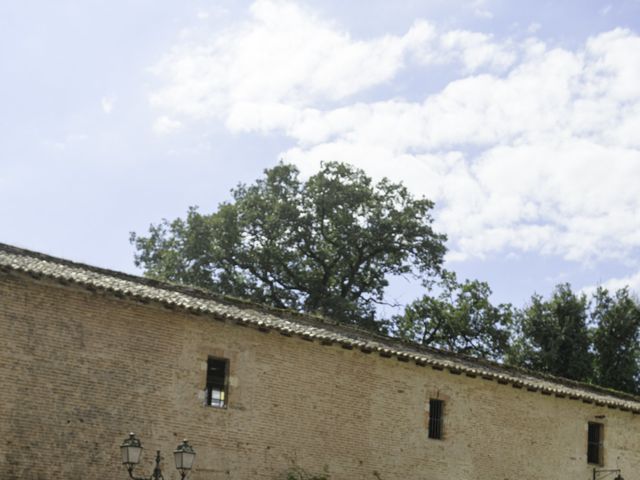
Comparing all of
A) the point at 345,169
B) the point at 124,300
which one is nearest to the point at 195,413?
the point at 124,300

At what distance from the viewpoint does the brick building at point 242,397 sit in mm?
20156

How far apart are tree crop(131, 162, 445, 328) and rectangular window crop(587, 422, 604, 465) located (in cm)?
2023

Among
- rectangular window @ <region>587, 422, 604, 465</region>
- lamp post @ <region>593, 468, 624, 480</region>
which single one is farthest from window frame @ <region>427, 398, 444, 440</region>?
lamp post @ <region>593, 468, 624, 480</region>

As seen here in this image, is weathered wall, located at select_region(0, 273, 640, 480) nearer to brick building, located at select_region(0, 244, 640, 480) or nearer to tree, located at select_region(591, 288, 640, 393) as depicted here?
brick building, located at select_region(0, 244, 640, 480)

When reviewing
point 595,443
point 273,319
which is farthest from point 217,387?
point 595,443

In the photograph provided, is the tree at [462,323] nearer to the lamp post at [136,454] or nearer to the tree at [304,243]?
the tree at [304,243]

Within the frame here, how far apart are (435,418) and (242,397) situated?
243 inches

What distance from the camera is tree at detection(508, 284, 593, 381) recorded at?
49022 mm

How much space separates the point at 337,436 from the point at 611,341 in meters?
29.4

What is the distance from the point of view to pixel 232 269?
50.3 m

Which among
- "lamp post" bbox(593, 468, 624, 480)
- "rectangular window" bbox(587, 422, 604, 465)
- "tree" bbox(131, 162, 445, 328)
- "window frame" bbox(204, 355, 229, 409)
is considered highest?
"tree" bbox(131, 162, 445, 328)

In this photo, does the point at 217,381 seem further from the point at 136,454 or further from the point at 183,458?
the point at 136,454

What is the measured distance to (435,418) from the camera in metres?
26.5

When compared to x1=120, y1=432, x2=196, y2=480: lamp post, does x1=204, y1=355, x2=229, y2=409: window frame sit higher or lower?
higher
